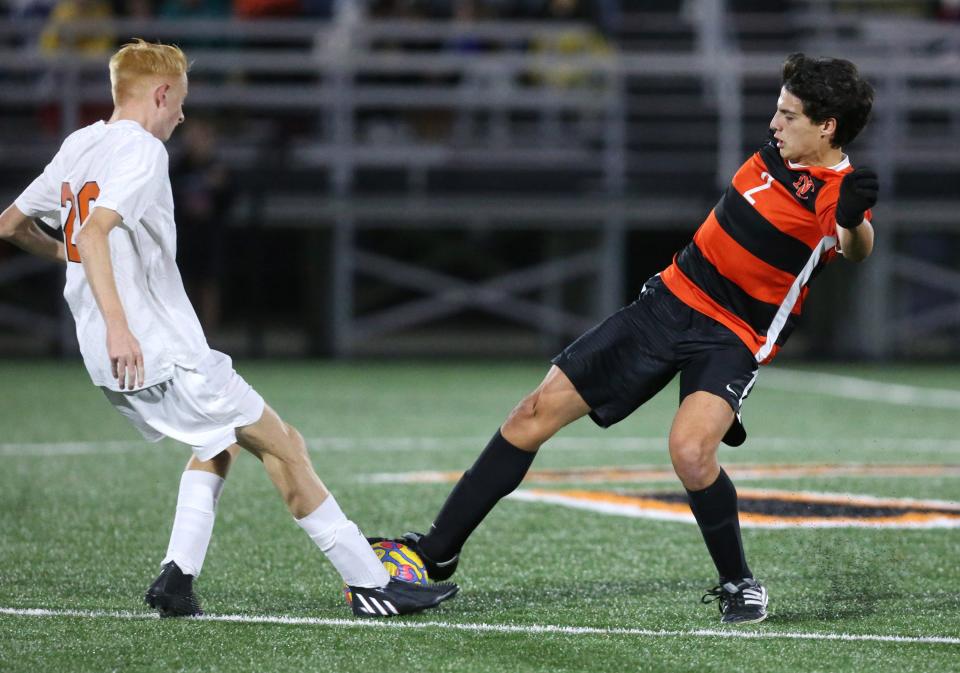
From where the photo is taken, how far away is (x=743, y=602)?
4.90m

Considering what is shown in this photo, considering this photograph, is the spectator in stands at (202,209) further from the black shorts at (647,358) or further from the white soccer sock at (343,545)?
the white soccer sock at (343,545)

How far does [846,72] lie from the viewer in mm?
5051

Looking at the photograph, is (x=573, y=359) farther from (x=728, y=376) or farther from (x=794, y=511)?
(x=794, y=511)

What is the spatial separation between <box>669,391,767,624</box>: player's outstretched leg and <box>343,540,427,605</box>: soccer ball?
925 millimetres

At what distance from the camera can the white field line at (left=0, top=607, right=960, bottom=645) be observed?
15.3 ft

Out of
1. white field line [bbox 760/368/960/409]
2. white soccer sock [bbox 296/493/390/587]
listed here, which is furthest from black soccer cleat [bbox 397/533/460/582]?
white field line [bbox 760/368/960/409]

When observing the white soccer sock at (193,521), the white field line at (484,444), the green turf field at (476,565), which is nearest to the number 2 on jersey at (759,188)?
the green turf field at (476,565)

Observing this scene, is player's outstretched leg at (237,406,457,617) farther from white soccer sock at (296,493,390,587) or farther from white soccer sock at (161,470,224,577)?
white soccer sock at (161,470,224,577)

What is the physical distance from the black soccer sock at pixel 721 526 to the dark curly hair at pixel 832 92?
1.19 meters

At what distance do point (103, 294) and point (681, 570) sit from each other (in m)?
2.49

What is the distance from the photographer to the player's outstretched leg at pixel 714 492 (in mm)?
4922

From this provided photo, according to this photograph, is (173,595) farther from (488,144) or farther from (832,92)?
(488,144)

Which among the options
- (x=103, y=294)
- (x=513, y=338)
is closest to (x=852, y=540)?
(x=103, y=294)

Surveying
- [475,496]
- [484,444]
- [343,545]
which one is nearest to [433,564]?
[475,496]
